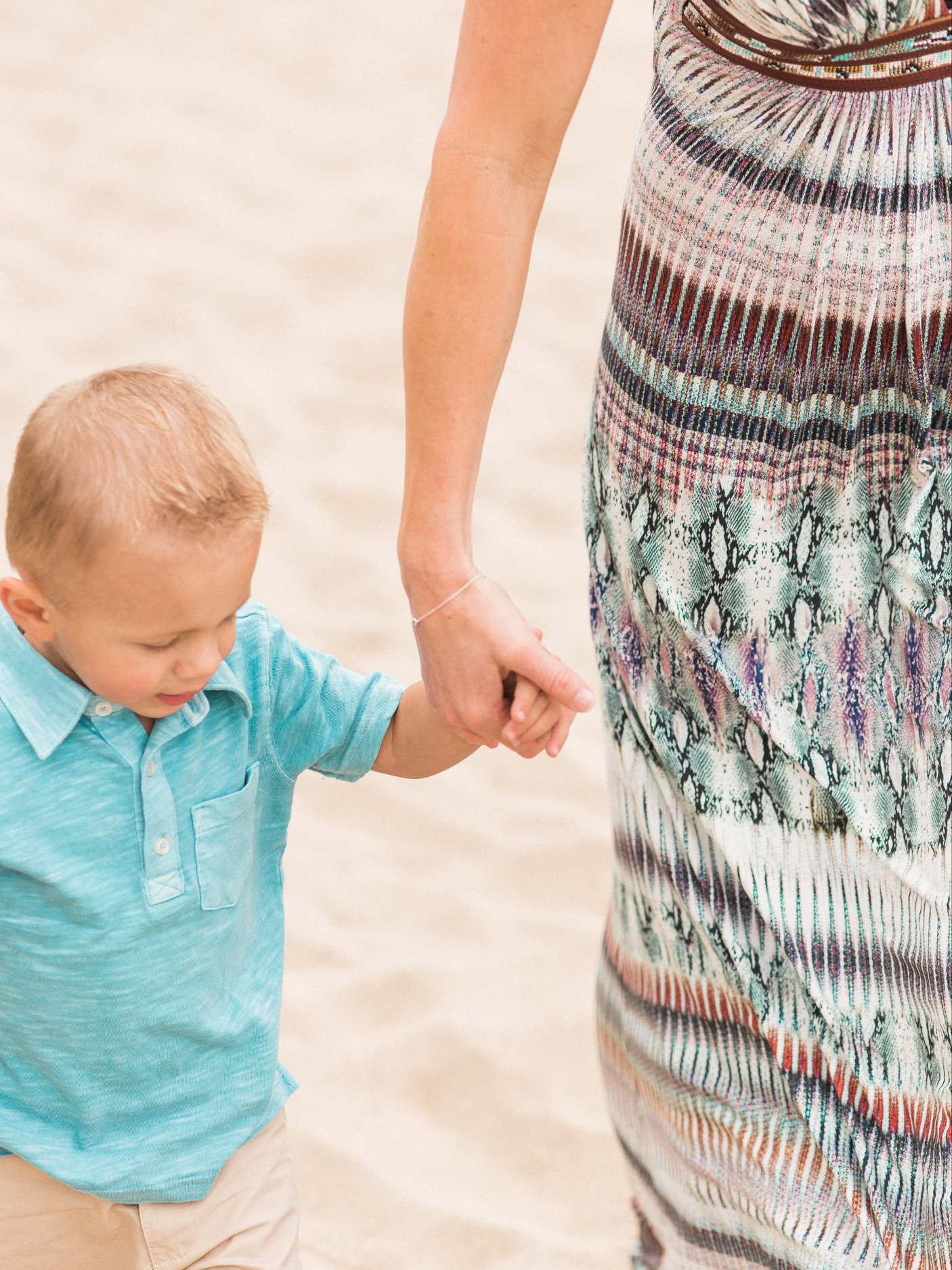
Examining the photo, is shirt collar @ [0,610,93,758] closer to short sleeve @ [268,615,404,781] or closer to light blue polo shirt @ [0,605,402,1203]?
light blue polo shirt @ [0,605,402,1203]

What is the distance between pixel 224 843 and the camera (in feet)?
A: 5.08

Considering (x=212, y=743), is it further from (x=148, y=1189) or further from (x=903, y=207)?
(x=903, y=207)

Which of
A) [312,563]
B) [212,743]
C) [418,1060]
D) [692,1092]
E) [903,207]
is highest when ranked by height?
[903,207]

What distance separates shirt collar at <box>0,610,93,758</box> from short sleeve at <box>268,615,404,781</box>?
23cm

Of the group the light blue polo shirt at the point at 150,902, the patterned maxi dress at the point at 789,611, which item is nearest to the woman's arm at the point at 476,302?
the patterned maxi dress at the point at 789,611

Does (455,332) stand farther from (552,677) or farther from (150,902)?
(150,902)

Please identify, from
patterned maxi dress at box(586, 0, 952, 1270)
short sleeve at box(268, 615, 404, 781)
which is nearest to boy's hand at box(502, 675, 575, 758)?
patterned maxi dress at box(586, 0, 952, 1270)

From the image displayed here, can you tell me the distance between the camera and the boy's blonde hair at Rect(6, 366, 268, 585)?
1379mm

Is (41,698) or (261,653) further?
(261,653)

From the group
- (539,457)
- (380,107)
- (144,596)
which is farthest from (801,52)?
(380,107)

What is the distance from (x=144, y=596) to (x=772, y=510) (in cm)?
56

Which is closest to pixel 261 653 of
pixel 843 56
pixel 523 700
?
pixel 523 700

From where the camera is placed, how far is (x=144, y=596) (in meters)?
1.39

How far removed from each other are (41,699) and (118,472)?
22cm
